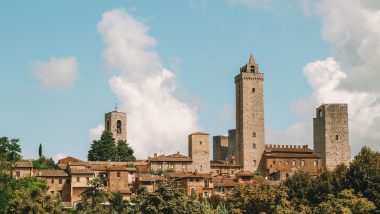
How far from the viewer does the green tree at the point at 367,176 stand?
51531mm

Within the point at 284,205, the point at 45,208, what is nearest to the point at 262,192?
the point at 284,205

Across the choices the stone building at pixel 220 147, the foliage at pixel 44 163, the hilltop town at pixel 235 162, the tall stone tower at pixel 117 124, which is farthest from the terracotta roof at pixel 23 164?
the stone building at pixel 220 147

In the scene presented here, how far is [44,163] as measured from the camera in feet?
254

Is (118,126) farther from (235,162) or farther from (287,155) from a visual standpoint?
(287,155)

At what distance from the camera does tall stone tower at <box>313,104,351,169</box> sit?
287 ft

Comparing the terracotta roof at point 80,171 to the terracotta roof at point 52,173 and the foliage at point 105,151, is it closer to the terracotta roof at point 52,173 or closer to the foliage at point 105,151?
the terracotta roof at point 52,173

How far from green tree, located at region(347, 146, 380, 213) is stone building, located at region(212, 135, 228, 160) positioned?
128 feet

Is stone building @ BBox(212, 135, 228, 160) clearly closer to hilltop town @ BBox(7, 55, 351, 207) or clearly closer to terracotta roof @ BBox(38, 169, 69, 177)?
hilltop town @ BBox(7, 55, 351, 207)

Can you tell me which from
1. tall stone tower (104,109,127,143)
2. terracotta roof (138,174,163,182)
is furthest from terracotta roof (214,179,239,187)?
tall stone tower (104,109,127,143)

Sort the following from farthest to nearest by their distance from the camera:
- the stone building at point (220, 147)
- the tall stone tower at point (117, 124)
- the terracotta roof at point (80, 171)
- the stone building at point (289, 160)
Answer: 1. the tall stone tower at point (117, 124)
2. the stone building at point (220, 147)
3. the stone building at point (289, 160)
4. the terracotta roof at point (80, 171)

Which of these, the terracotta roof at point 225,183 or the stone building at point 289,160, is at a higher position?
the stone building at point 289,160

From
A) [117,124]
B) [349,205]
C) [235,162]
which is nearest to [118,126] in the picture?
[117,124]

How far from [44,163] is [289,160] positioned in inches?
1061

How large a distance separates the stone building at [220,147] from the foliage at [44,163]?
22.7 meters
